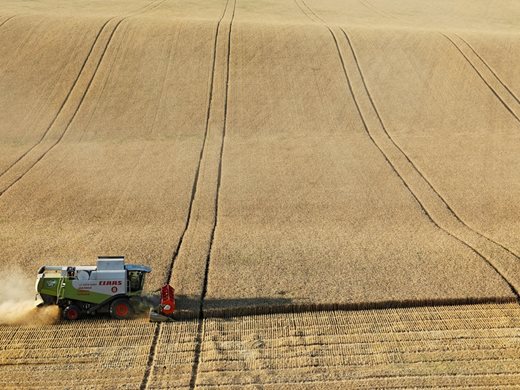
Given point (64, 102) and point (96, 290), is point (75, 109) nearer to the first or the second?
point (64, 102)

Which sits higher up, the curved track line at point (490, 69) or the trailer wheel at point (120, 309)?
the trailer wheel at point (120, 309)

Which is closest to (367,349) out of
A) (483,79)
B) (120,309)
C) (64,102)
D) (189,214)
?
(120,309)

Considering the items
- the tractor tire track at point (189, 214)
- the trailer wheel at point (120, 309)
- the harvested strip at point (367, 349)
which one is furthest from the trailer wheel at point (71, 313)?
the harvested strip at point (367, 349)

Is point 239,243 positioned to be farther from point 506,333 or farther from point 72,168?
point 72,168

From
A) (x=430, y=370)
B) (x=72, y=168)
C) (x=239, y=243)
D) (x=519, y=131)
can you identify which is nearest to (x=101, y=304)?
(x=239, y=243)

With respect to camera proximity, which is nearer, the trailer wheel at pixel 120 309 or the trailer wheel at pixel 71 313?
the trailer wheel at pixel 71 313

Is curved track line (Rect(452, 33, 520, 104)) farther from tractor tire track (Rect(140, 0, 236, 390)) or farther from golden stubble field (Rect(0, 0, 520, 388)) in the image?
tractor tire track (Rect(140, 0, 236, 390))

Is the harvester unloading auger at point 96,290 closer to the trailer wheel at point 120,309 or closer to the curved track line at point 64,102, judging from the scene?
the trailer wheel at point 120,309
